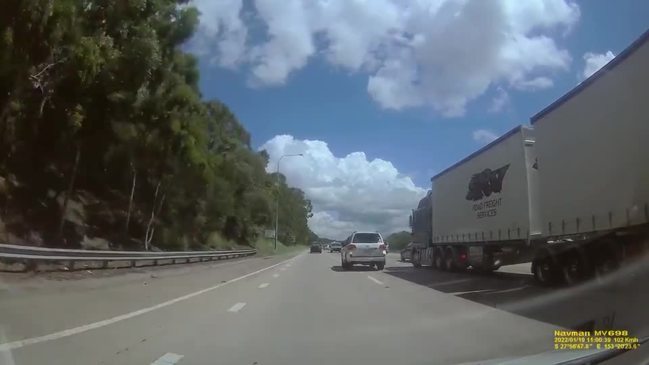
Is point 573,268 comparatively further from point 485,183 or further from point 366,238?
point 366,238

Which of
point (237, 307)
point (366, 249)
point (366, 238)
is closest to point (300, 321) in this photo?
point (237, 307)

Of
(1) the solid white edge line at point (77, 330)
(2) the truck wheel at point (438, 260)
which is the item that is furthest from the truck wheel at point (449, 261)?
(1) the solid white edge line at point (77, 330)

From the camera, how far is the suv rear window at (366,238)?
2747cm

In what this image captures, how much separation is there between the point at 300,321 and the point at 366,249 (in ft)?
55.9

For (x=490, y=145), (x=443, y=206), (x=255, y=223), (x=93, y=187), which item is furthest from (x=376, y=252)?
(x=255, y=223)

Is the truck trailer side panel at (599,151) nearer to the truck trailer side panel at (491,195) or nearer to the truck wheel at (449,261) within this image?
the truck trailer side panel at (491,195)

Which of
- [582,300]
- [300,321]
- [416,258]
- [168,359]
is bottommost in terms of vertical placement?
[168,359]

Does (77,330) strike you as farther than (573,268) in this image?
No

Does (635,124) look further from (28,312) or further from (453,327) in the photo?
(28,312)

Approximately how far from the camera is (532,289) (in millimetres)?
15414

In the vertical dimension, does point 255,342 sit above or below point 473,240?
below

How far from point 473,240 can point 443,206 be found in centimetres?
449

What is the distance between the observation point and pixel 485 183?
68.5 feet

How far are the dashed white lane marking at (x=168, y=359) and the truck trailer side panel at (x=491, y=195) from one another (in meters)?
12.5
